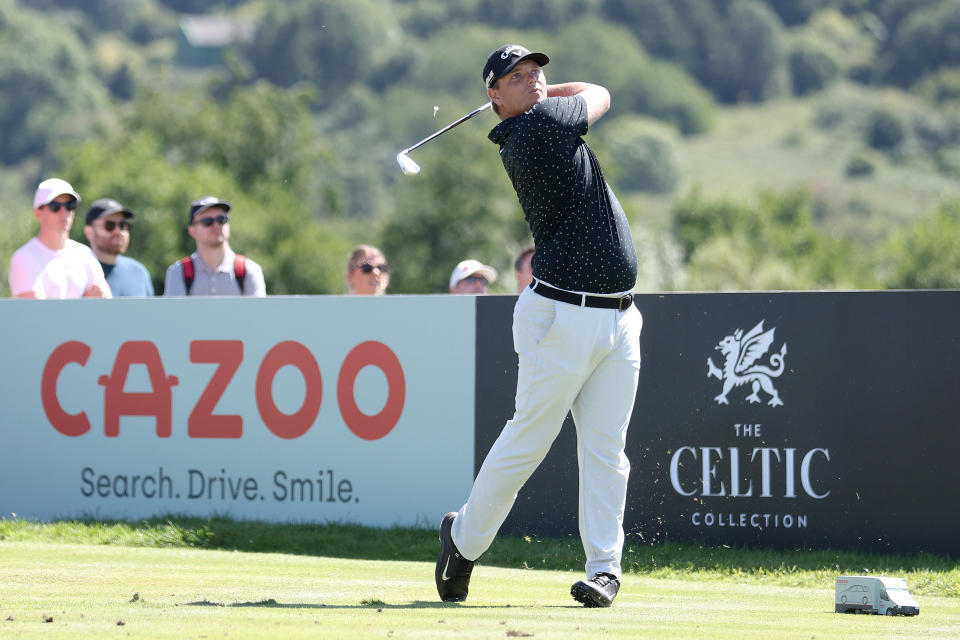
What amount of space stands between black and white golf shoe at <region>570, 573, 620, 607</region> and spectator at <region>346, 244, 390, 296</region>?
4.85 m

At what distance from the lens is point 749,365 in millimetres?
8406

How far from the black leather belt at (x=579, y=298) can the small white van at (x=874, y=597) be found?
1412mm


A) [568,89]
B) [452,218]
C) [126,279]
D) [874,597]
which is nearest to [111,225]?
[126,279]

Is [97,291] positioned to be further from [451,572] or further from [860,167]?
[860,167]

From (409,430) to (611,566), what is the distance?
3238 mm

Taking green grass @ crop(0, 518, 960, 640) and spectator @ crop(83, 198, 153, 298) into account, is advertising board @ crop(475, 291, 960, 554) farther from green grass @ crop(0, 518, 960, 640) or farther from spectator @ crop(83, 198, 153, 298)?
spectator @ crop(83, 198, 153, 298)

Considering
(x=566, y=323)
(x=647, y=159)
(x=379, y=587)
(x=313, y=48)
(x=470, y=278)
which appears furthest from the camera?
(x=313, y=48)

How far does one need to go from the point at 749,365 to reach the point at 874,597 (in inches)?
104

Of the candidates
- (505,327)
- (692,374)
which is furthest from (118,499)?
(692,374)

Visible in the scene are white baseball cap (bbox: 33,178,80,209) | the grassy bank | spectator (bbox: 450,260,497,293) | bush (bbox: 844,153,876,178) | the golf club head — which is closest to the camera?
the golf club head

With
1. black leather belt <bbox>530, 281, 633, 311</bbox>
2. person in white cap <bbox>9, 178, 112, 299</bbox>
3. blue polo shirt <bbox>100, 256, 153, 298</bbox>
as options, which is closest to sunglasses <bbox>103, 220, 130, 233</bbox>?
blue polo shirt <bbox>100, 256, 153, 298</bbox>

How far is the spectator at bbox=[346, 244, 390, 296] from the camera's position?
10406mm

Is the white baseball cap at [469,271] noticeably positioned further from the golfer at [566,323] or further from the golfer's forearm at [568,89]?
the golfer at [566,323]

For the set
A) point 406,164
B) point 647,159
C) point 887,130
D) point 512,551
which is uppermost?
point 887,130
